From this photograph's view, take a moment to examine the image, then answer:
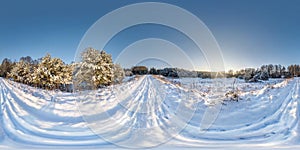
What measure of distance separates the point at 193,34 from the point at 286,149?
190 centimetres

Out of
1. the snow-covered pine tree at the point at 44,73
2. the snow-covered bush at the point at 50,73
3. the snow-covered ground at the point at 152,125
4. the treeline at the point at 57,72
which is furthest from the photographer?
the snow-covered pine tree at the point at 44,73

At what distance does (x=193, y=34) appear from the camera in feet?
10.5

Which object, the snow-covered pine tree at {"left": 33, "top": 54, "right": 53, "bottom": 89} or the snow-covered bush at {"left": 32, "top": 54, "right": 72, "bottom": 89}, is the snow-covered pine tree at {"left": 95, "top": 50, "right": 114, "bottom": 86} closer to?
the snow-covered bush at {"left": 32, "top": 54, "right": 72, "bottom": 89}

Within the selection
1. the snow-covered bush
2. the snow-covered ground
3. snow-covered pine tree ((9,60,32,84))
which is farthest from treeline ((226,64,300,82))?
snow-covered pine tree ((9,60,32,84))

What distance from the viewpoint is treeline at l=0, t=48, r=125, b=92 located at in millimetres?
9799

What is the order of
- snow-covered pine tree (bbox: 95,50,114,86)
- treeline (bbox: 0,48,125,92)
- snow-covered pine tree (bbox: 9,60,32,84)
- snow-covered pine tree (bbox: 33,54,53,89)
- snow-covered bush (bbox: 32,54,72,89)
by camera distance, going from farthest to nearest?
snow-covered pine tree (bbox: 9,60,32,84) < snow-covered pine tree (bbox: 33,54,53,89) < snow-covered bush (bbox: 32,54,72,89) < snow-covered pine tree (bbox: 95,50,114,86) < treeline (bbox: 0,48,125,92)

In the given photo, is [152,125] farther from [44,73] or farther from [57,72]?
[44,73]

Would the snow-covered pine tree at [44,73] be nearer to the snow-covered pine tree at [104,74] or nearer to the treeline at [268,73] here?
the snow-covered pine tree at [104,74]

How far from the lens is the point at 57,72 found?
1861 cm

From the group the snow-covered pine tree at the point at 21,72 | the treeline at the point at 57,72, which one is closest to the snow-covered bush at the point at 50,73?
the treeline at the point at 57,72

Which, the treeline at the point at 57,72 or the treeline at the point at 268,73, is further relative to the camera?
the treeline at the point at 268,73

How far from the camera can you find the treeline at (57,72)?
32.1 ft

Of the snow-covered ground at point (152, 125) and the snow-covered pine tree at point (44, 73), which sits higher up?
the snow-covered pine tree at point (44, 73)

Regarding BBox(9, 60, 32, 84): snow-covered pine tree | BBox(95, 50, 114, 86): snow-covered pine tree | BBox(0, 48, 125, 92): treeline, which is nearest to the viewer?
BBox(0, 48, 125, 92): treeline
